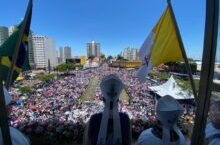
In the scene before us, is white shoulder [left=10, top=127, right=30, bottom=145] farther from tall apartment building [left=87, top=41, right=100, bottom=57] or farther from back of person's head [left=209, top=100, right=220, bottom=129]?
tall apartment building [left=87, top=41, right=100, bottom=57]

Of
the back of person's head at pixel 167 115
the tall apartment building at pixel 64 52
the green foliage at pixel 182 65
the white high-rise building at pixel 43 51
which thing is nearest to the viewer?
the back of person's head at pixel 167 115

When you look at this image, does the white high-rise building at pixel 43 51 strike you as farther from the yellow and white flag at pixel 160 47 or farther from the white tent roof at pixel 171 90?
the yellow and white flag at pixel 160 47

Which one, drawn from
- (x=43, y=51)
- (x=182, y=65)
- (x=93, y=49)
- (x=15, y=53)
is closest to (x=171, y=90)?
(x=182, y=65)

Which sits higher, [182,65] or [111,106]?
[111,106]

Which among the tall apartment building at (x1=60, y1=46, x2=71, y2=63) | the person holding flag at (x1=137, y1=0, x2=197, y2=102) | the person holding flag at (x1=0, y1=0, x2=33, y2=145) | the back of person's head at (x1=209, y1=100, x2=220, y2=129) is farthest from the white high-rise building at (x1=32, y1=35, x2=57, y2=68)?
the back of person's head at (x1=209, y1=100, x2=220, y2=129)

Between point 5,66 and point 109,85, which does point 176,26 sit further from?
point 5,66

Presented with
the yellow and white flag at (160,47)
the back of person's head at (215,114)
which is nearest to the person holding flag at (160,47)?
the yellow and white flag at (160,47)

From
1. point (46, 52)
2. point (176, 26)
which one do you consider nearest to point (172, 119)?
point (176, 26)

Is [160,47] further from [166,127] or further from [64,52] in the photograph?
[64,52]
